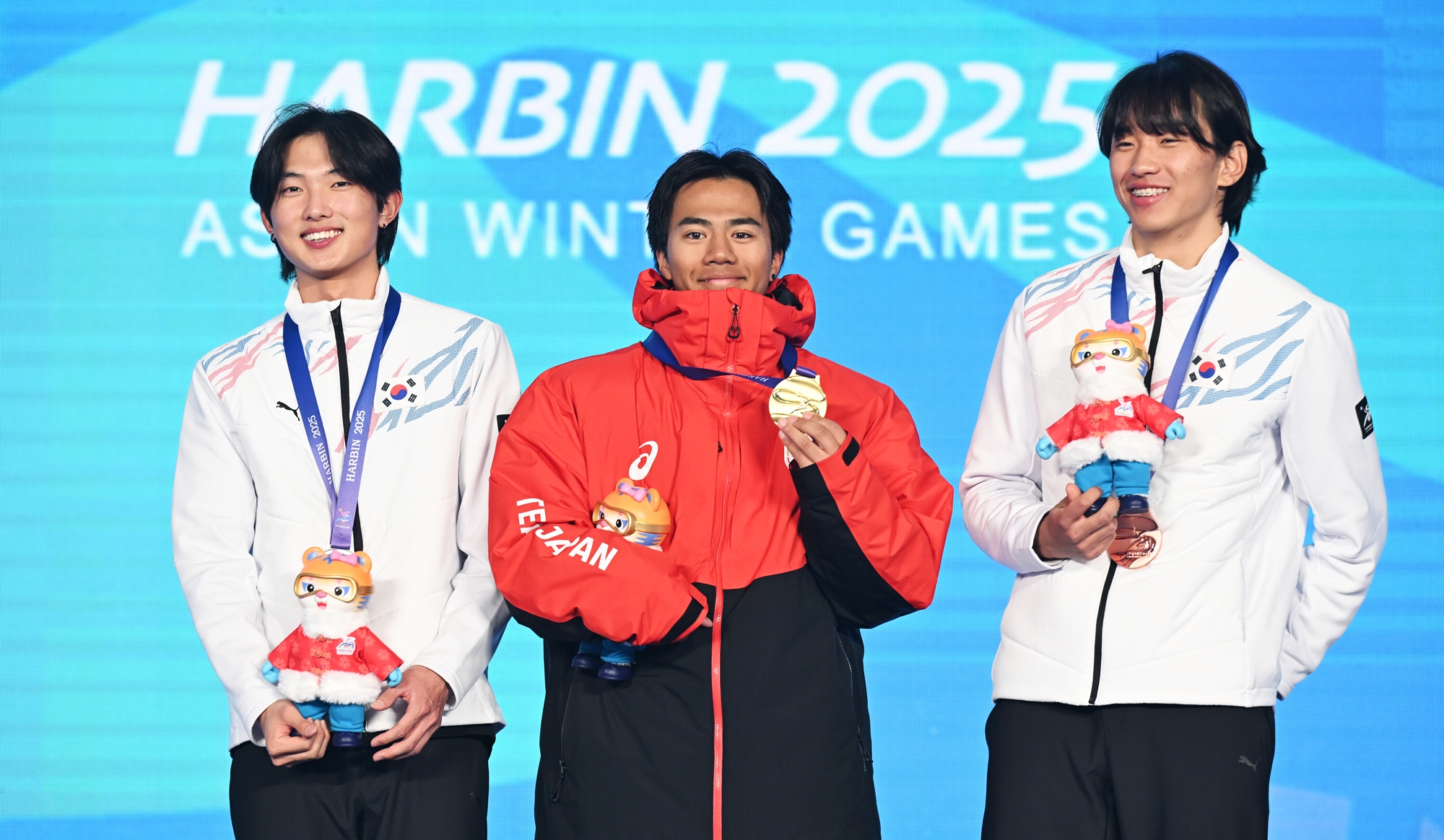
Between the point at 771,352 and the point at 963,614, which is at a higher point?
the point at 771,352

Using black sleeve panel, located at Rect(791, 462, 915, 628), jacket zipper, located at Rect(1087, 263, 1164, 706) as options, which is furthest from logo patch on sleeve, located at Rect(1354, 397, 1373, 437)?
black sleeve panel, located at Rect(791, 462, 915, 628)

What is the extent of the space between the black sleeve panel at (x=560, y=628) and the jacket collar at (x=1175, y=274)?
1.01 m

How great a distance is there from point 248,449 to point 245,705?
1.31 ft

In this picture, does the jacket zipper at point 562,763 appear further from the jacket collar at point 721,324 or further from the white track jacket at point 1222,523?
the white track jacket at point 1222,523

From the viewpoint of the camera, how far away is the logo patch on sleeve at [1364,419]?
2.20 meters

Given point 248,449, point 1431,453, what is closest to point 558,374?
point 248,449

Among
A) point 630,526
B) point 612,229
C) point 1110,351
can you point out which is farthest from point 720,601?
point 612,229

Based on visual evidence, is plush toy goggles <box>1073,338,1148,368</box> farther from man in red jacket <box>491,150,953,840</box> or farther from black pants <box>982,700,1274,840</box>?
black pants <box>982,700,1274,840</box>

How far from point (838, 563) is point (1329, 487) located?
76cm

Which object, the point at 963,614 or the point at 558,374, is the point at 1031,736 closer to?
the point at 558,374

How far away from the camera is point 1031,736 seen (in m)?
2.13

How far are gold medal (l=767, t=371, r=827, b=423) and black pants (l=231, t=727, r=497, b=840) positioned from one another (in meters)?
0.74

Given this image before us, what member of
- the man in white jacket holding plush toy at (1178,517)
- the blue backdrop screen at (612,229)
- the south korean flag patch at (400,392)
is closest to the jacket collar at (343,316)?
the south korean flag patch at (400,392)

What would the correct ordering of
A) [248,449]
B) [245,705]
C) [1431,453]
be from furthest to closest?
[1431,453] → [248,449] → [245,705]
